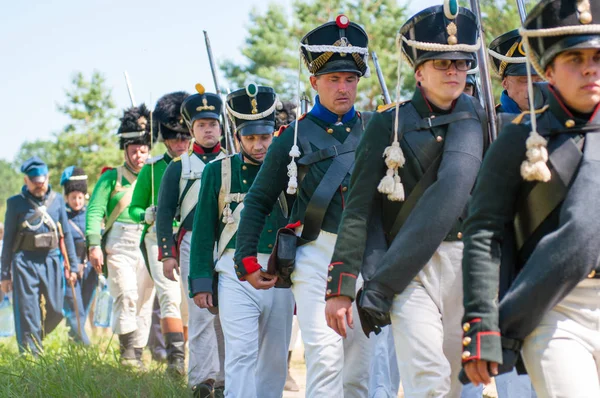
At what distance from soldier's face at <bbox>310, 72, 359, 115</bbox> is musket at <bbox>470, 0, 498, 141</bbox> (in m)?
0.89

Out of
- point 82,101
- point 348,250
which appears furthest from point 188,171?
point 82,101

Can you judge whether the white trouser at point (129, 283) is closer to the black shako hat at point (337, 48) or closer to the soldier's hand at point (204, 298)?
the soldier's hand at point (204, 298)

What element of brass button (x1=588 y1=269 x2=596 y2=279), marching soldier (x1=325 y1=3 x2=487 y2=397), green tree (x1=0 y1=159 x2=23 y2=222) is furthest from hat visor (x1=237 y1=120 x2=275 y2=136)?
green tree (x1=0 y1=159 x2=23 y2=222)

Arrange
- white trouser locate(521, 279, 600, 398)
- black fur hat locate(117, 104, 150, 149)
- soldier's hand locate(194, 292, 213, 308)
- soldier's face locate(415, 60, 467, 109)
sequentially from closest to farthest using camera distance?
white trouser locate(521, 279, 600, 398) → soldier's face locate(415, 60, 467, 109) → soldier's hand locate(194, 292, 213, 308) → black fur hat locate(117, 104, 150, 149)

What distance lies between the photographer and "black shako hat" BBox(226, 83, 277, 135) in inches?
285

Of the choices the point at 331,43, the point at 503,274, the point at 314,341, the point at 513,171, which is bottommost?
the point at 314,341

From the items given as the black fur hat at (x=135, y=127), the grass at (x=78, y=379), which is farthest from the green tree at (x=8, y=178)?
the grass at (x=78, y=379)

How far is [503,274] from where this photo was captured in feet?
12.8

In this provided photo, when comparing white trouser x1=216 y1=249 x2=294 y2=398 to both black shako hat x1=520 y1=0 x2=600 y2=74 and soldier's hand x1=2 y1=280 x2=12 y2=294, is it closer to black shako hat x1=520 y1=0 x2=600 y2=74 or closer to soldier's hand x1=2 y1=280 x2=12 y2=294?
black shako hat x1=520 y1=0 x2=600 y2=74

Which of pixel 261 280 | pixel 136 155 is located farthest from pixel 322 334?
pixel 136 155

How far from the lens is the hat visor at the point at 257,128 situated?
7211 millimetres

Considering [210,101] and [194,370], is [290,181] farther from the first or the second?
[210,101]

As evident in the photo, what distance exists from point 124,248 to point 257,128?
407 centimetres

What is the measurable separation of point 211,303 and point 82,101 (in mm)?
31943
